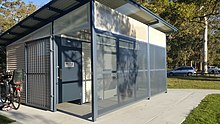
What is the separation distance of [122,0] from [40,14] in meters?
2.62

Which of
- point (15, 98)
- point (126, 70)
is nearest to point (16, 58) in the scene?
point (15, 98)

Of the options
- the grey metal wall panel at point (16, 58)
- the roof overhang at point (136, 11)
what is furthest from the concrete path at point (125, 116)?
the roof overhang at point (136, 11)

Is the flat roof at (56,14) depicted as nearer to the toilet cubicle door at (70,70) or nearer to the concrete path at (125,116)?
the toilet cubicle door at (70,70)

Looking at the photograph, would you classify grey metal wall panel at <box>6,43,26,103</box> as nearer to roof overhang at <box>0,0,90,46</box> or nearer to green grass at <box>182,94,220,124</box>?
roof overhang at <box>0,0,90,46</box>

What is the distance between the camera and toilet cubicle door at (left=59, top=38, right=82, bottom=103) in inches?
303

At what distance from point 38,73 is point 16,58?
1.64m

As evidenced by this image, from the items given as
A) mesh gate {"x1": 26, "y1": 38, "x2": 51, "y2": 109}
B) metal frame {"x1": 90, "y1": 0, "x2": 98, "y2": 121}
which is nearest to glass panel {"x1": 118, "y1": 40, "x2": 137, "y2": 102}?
metal frame {"x1": 90, "y1": 0, "x2": 98, "y2": 121}

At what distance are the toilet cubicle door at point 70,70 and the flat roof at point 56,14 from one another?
103 centimetres

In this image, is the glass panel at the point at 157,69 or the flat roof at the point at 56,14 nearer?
the flat roof at the point at 56,14

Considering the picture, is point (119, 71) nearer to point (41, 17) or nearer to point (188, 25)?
point (41, 17)

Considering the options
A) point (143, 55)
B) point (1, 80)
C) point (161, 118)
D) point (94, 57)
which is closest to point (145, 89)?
point (143, 55)

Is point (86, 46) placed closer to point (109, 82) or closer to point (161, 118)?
point (109, 82)

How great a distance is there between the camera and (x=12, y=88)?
24.8ft

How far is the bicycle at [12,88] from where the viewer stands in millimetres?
7285
